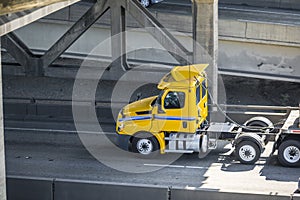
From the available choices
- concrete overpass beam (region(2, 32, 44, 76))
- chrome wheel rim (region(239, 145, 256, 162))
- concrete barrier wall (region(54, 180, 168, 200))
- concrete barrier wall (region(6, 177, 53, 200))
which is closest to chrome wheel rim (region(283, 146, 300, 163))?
chrome wheel rim (region(239, 145, 256, 162))

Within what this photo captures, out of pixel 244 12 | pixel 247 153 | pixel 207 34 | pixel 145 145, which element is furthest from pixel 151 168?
pixel 244 12

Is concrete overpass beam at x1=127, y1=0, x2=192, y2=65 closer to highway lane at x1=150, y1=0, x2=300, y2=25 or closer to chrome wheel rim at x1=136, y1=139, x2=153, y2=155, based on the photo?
highway lane at x1=150, y1=0, x2=300, y2=25

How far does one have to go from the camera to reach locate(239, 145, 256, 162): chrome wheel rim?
879 inches

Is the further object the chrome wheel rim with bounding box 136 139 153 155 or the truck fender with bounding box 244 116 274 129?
the truck fender with bounding box 244 116 274 129

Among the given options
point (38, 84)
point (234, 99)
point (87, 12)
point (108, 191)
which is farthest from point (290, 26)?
point (108, 191)

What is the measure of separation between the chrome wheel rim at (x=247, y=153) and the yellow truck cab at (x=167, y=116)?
1396mm

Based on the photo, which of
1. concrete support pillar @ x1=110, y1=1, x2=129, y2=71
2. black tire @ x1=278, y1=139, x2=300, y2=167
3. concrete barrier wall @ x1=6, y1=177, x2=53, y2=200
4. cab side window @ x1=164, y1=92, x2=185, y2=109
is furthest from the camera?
concrete support pillar @ x1=110, y1=1, x2=129, y2=71

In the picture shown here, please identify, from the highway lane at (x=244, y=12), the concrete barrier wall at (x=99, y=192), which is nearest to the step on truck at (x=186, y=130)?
the concrete barrier wall at (x=99, y=192)

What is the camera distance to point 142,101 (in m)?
23.6

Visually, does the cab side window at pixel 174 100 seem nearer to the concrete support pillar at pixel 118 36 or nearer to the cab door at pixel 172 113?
the cab door at pixel 172 113

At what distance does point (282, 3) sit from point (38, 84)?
10160mm

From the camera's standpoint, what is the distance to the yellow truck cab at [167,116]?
22.4m

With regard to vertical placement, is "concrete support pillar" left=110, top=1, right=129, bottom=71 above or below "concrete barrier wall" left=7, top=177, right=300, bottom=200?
above

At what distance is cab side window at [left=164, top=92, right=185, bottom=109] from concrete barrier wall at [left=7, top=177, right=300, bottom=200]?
3.91m
